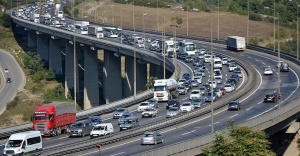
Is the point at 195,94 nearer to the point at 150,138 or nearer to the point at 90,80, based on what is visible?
the point at 150,138

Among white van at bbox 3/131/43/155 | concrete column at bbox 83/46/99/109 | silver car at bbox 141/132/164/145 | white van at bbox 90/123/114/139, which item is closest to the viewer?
white van at bbox 3/131/43/155

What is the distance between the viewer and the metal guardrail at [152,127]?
184 ft

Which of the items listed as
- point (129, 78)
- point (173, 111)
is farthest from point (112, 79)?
point (173, 111)

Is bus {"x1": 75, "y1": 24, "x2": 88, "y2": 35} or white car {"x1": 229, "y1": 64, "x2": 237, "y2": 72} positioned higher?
bus {"x1": 75, "y1": 24, "x2": 88, "y2": 35}

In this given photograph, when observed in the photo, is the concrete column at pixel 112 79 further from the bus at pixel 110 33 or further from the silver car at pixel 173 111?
the silver car at pixel 173 111

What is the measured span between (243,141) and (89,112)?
119 feet

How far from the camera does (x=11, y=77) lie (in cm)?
15225

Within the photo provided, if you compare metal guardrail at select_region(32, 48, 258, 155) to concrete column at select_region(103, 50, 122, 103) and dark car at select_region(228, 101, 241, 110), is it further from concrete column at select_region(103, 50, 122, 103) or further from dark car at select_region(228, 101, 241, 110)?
concrete column at select_region(103, 50, 122, 103)

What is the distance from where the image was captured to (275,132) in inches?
2783

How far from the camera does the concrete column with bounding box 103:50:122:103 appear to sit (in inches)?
5133

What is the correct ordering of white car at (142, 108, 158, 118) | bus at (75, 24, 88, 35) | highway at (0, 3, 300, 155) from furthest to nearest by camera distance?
1. bus at (75, 24, 88, 35)
2. white car at (142, 108, 158, 118)
3. highway at (0, 3, 300, 155)

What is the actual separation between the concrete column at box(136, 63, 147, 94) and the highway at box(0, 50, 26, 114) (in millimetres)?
18050

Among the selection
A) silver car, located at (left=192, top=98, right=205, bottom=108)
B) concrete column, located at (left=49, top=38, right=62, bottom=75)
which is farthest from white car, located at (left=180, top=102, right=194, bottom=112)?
concrete column, located at (left=49, top=38, right=62, bottom=75)

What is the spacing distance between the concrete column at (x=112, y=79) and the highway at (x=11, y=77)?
13.5 meters
